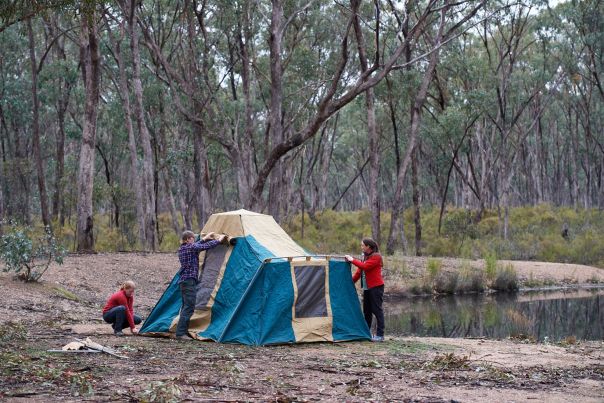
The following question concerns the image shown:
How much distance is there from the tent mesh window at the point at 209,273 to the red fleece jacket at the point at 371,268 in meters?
1.83

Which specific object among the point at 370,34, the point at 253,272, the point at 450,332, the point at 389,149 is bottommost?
the point at 450,332

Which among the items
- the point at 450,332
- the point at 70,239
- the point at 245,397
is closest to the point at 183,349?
the point at 245,397

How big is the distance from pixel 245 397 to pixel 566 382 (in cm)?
336

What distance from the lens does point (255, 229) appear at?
1137cm

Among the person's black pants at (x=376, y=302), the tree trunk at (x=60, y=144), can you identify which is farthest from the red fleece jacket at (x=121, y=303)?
the tree trunk at (x=60, y=144)

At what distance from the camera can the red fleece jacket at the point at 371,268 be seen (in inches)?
427

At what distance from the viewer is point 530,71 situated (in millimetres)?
40062

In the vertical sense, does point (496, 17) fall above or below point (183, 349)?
above

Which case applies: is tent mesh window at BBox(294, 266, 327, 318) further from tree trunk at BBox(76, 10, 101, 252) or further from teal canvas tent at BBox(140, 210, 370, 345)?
tree trunk at BBox(76, 10, 101, 252)

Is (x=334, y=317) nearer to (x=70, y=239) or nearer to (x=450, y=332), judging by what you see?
(x=450, y=332)

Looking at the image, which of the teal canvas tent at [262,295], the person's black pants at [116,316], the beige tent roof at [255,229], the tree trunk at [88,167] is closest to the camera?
the teal canvas tent at [262,295]

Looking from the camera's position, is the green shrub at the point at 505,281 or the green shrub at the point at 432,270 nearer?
the green shrub at the point at 432,270

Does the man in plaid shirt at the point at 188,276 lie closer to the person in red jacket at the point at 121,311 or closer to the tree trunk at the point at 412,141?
the person in red jacket at the point at 121,311

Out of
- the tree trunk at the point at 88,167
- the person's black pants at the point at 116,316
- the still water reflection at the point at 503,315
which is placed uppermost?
the tree trunk at the point at 88,167
